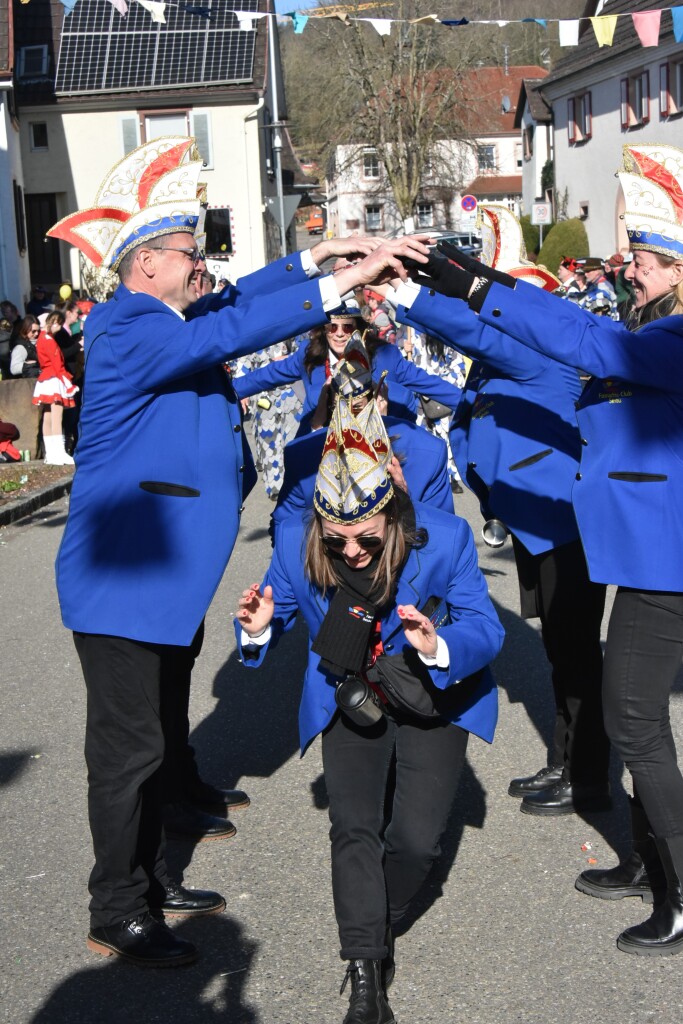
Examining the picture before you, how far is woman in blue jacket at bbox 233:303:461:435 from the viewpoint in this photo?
6.04m

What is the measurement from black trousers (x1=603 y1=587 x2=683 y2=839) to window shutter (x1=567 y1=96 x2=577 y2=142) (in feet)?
144

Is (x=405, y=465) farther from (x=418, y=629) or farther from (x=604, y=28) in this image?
(x=604, y=28)

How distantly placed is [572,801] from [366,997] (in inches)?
68.6

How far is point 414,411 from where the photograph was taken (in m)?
5.79

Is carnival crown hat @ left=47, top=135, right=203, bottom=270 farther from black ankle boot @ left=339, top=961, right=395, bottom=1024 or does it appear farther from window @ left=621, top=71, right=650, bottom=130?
window @ left=621, top=71, right=650, bottom=130

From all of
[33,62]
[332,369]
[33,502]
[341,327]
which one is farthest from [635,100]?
[332,369]

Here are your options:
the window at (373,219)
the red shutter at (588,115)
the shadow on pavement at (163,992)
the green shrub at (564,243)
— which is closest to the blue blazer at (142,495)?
the shadow on pavement at (163,992)

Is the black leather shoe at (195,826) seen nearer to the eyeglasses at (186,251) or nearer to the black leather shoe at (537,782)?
the black leather shoe at (537,782)

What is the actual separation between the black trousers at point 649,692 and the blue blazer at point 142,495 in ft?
3.90

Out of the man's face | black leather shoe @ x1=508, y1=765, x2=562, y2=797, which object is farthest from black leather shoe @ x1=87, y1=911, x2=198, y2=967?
the man's face

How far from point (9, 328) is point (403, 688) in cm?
1750

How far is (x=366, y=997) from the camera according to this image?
3.33m

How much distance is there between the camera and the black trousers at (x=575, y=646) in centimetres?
474

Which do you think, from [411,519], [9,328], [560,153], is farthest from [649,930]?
[560,153]
